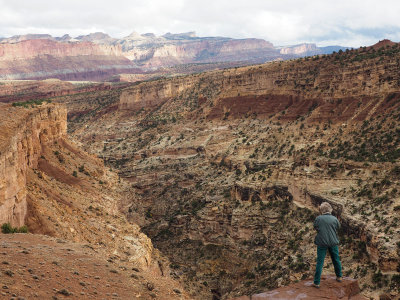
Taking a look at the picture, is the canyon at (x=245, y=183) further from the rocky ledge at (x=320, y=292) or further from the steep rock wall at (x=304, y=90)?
the rocky ledge at (x=320, y=292)

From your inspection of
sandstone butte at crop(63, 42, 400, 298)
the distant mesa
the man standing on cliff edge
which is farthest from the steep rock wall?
the man standing on cliff edge

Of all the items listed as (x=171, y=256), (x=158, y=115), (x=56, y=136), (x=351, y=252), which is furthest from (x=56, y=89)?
(x=351, y=252)

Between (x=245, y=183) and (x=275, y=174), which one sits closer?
(x=275, y=174)

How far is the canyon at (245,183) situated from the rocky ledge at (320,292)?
1.31 feet

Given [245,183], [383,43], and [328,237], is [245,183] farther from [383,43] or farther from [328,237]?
[328,237]

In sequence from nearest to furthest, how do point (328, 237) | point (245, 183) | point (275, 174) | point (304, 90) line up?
1. point (328, 237)
2. point (275, 174)
3. point (245, 183)
4. point (304, 90)

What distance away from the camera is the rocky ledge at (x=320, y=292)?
1092cm

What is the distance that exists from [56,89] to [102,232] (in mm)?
144238

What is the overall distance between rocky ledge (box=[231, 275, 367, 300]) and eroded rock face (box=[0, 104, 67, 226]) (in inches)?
549

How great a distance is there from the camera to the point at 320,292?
1112 centimetres

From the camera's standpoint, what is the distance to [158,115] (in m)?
81.2

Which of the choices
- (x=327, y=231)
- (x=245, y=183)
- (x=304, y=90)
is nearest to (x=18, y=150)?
(x=327, y=231)

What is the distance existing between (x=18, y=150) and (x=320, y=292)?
22.2 meters

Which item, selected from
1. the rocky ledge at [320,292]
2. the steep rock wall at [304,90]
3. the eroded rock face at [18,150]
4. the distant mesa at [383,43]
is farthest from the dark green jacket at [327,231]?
the distant mesa at [383,43]
